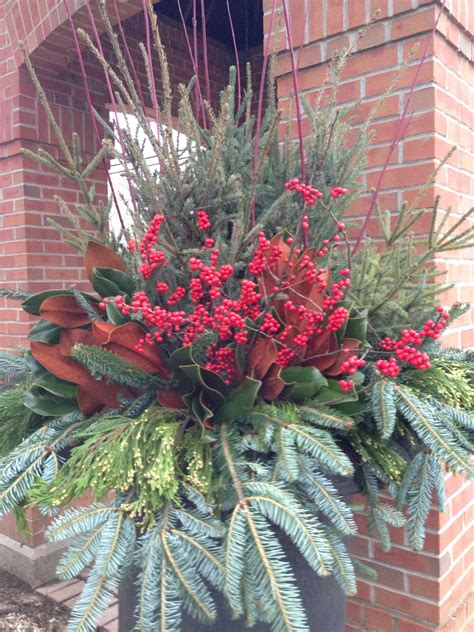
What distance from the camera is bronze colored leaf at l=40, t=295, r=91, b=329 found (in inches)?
56.2

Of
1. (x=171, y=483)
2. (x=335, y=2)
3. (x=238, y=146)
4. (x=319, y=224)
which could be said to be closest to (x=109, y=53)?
(x=335, y=2)

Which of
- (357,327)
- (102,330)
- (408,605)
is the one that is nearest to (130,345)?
(102,330)

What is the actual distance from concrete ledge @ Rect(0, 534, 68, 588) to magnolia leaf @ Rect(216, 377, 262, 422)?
2.55 metres

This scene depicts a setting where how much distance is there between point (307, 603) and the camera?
1396mm

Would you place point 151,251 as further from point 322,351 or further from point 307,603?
point 307,603

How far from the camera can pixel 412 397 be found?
1.30 metres

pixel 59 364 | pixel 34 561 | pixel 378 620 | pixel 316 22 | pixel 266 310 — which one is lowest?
pixel 34 561

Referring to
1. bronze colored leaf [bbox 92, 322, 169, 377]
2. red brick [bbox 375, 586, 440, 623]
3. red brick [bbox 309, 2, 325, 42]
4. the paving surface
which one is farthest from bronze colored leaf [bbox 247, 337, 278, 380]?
the paving surface

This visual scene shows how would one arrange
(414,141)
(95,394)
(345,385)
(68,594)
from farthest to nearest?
1. (68,594)
2. (414,141)
3. (95,394)
4. (345,385)

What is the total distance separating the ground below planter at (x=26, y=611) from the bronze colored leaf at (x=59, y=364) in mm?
2148

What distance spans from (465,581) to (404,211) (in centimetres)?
170

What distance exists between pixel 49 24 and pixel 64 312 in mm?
2359

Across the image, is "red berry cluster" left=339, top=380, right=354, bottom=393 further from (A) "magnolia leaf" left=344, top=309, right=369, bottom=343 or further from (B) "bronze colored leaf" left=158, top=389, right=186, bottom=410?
(B) "bronze colored leaf" left=158, top=389, right=186, bottom=410

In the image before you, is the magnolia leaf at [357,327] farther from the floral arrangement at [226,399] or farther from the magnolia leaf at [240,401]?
the magnolia leaf at [240,401]
